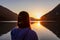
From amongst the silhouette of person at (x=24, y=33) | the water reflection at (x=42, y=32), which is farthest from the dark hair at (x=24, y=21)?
the water reflection at (x=42, y=32)

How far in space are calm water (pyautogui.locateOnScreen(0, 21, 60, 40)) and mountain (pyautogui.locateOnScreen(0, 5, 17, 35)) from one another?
7cm

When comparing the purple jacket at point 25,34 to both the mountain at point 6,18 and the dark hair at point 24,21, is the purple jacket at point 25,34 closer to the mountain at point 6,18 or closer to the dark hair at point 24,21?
the dark hair at point 24,21

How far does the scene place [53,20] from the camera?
2.02 meters

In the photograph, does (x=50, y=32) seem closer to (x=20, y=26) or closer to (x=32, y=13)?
(x=32, y=13)

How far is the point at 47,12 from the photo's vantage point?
2.00 meters

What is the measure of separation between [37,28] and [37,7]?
230mm

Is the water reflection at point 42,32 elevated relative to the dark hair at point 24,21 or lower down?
lower down

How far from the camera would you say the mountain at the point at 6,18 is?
200 cm

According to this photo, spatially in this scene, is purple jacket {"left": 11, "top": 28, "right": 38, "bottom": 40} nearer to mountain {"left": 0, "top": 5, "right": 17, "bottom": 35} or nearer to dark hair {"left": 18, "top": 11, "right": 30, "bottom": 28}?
dark hair {"left": 18, "top": 11, "right": 30, "bottom": 28}

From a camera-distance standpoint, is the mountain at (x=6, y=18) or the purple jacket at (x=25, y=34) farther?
the mountain at (x=6, y=18)

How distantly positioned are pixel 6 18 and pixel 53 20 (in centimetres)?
53

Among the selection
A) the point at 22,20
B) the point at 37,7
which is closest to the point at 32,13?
the point at 37,7

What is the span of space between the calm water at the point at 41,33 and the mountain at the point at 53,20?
0.13ft

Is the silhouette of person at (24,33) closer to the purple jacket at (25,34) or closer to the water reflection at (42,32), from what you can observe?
the purple jacket at (25,34)
